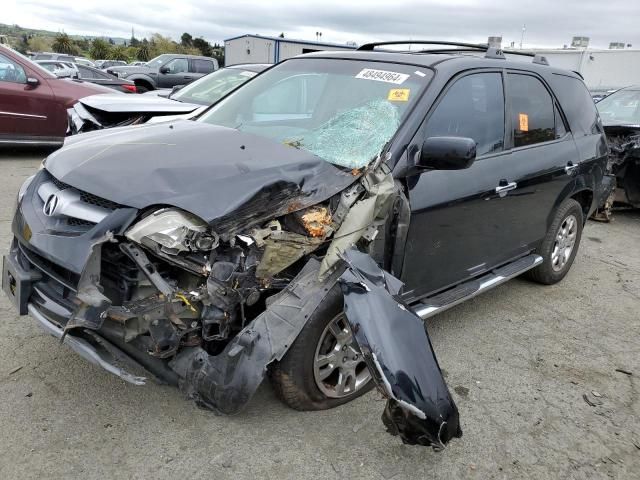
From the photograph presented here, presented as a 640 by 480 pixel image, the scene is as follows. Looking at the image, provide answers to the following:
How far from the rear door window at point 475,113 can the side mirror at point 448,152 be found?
0.24m

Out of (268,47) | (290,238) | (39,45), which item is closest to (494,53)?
(290,238)

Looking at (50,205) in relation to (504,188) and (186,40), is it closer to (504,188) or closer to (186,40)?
(504,188)

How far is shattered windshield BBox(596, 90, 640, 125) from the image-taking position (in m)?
7.74

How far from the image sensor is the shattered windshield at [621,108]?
7.74 m

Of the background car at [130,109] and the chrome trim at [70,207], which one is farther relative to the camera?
the background car at [130,109]

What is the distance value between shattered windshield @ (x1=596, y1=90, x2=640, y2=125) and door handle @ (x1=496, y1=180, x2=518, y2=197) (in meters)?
4.77

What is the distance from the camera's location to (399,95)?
327cm

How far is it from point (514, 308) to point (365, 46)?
2534 millimetres

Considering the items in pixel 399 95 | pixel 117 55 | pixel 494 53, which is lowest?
pixel 117 55

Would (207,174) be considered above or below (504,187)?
above

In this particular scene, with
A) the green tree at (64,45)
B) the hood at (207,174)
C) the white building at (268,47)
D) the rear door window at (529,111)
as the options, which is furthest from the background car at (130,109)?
the green tree at (64,45)

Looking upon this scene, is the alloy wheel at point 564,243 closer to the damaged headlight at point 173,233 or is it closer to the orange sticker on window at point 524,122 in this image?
the orange sticker on window at point 524,122

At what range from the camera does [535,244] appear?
14.8 feet

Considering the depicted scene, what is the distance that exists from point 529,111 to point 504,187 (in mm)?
833
